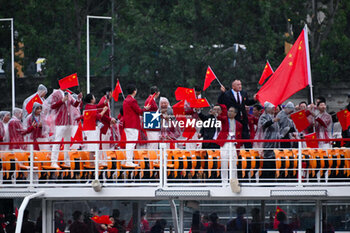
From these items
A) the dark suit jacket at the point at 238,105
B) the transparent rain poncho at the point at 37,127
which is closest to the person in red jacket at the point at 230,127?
the dark suit jacket at the point at 238,105

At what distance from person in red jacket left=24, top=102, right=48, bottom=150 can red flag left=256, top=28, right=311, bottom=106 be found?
16.5ft

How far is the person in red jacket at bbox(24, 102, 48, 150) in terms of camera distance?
2269 cm

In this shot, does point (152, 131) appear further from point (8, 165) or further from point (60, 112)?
point (8, 165)

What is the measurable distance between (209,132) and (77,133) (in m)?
3.00

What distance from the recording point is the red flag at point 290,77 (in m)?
22.3

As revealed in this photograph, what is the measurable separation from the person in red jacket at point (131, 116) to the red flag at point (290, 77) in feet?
9.09

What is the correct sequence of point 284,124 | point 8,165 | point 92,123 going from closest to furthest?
point 92,123 < point 284,124 < point 8,165

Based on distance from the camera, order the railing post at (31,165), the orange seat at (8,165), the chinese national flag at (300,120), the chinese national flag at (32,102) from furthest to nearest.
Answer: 1. the chinese national flag at (32,102)
2. the orange seat at (8,165)
3. the chinese national flag at (300,120)
4. the railing post at (31,165)

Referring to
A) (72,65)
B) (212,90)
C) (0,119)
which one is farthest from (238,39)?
(0,119)

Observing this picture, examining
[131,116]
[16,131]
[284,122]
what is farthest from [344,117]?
[16,131]

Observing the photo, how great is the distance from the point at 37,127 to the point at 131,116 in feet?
7.59

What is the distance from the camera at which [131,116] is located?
22219mm

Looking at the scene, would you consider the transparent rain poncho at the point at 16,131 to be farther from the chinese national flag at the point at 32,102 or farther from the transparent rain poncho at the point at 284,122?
the transparent rain poncho at the point at 284,122

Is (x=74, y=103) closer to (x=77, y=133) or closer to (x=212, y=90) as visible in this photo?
(x=77, y=133)
